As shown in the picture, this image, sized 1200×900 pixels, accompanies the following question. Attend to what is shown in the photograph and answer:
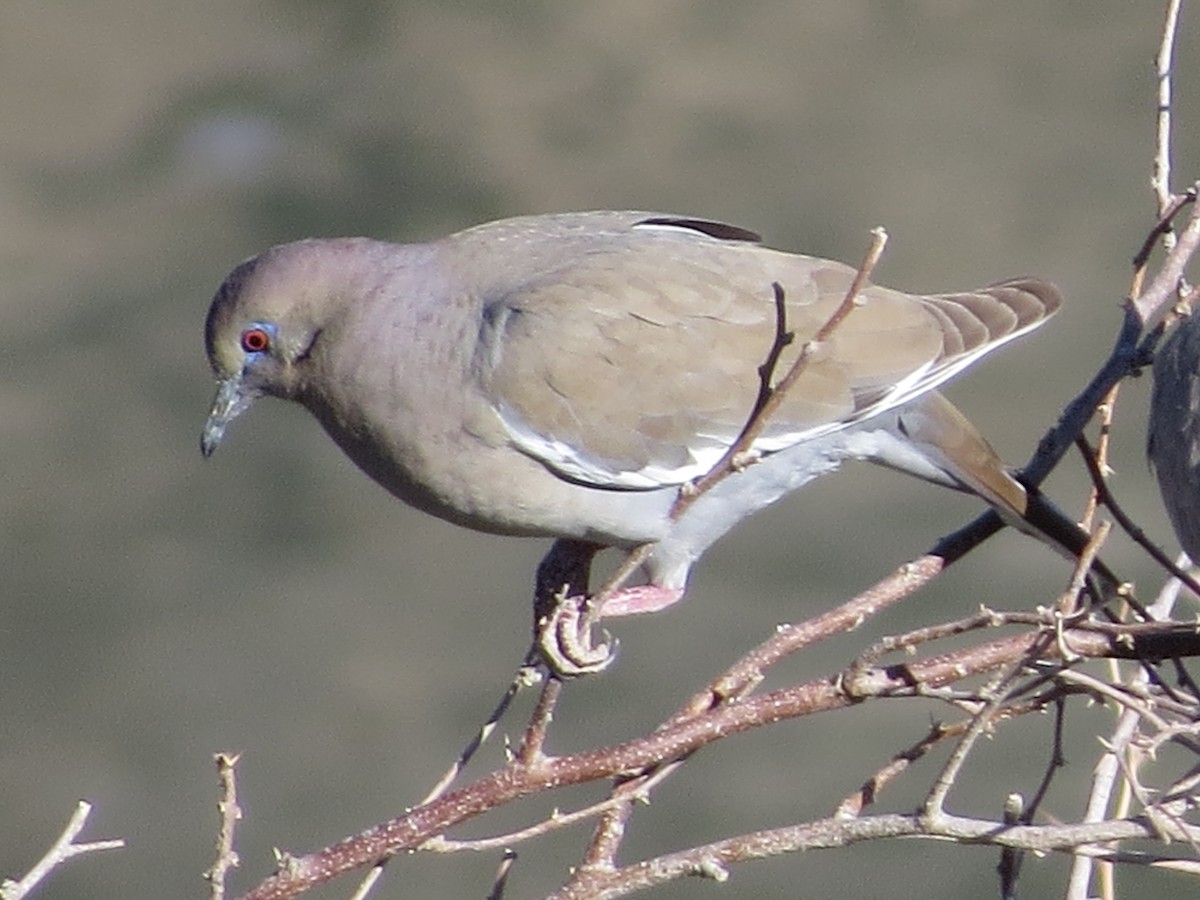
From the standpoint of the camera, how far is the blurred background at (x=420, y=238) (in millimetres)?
7930

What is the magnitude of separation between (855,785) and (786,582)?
3.02 feet

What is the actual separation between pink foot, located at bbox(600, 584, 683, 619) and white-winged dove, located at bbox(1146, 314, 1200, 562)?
0.83 metres

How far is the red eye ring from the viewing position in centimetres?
348

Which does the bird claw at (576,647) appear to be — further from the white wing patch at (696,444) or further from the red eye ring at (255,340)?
the red eye ring at (255,340)

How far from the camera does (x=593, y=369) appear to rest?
357 centimetres

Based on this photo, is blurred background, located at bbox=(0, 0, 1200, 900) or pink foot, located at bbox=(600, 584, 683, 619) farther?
blurred background, located at bbox=(0, 0, 1200, 900)

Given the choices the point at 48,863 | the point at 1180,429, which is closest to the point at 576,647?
the point at 48,863

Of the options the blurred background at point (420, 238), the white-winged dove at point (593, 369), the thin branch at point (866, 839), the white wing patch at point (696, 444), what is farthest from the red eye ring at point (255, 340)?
the blurred background at point (420, 238)

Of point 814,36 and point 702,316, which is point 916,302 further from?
point 814,36

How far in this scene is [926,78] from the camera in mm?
9828

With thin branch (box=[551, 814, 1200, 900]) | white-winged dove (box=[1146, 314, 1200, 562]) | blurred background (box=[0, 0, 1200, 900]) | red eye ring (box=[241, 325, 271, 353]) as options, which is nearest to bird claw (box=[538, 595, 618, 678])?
thin branch (box=[551, 814, 1200, 900])

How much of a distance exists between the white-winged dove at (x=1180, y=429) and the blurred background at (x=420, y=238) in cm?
377

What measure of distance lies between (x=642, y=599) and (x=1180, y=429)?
3.01 feet

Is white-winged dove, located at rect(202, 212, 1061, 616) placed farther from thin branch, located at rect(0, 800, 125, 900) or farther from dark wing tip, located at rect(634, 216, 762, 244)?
thin branch, located at rect(0, 800, 125, 900)
